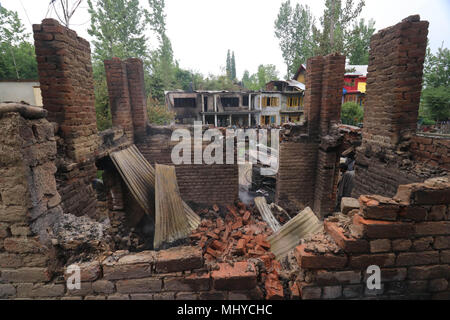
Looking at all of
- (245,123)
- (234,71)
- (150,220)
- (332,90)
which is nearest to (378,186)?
(332,90)

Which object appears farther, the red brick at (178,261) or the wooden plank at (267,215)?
the wooden plank at (267,215)

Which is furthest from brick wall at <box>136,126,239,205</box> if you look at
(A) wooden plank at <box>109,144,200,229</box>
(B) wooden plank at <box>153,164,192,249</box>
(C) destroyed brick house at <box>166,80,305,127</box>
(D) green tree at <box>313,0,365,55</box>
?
(C) destroyed brick house at <box>166,80,305,127</box>

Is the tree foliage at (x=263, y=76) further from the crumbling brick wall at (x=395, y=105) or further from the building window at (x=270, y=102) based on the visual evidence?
the crumbling brick wall at (x=395, y=105)

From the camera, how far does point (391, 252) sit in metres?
1.96

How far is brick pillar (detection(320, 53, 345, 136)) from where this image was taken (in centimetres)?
539

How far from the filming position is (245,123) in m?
26.3

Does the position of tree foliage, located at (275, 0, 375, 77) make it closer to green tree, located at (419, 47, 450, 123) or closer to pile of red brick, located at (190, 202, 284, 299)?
green tree, located at (419, 47, 450, 123)

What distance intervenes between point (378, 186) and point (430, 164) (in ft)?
2.88

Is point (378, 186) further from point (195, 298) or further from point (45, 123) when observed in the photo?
point (45, 123)

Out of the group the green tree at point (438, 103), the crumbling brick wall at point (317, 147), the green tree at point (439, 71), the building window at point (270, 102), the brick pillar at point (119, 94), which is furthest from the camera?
the building window at point (270, 102)

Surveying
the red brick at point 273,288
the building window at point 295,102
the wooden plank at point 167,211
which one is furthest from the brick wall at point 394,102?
the building window at point 295,102

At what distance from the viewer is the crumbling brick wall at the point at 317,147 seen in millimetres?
5555

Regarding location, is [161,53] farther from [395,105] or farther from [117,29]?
[395,105]

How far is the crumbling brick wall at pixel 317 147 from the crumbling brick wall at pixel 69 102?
192 inches
